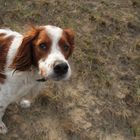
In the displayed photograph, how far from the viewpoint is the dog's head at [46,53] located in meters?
3.62

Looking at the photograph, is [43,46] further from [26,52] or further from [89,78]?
[89,78]

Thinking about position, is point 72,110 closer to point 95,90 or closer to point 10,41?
point 95,90

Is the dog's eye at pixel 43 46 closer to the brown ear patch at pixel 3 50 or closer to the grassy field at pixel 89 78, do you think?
the brown ear patch at pixel 3 50

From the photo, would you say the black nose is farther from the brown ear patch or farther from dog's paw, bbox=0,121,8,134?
dog's paw, bbox=0,121,8,134

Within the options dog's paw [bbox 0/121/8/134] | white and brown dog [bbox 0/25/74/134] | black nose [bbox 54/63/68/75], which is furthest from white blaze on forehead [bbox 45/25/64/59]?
dog's paw [bbox 0/121/8/134]

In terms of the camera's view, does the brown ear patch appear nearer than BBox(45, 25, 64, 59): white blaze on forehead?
No

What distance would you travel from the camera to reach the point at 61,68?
3596 millimetres

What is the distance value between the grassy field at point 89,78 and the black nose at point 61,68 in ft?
4.57

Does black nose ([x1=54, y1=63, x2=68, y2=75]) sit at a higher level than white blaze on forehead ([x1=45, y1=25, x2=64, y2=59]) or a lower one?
lower

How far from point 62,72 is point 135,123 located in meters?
1.87

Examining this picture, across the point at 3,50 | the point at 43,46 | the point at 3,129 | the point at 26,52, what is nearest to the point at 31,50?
the point at 26,52

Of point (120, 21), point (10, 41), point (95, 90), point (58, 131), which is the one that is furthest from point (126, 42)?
point (10, 41)

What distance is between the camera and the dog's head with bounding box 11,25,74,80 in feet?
11.9

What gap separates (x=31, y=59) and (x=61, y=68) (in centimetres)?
42
